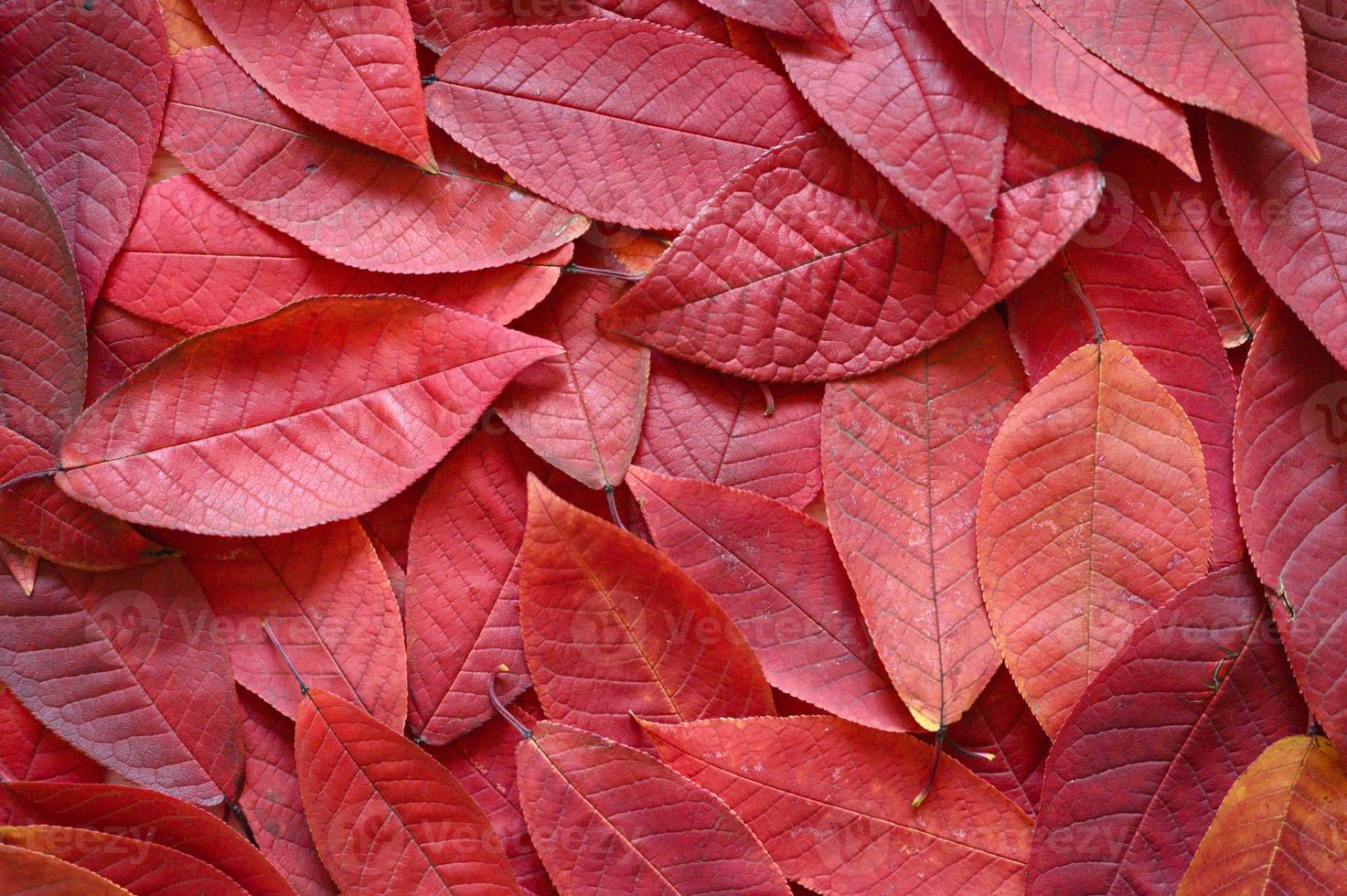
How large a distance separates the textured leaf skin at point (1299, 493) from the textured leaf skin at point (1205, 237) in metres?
0.02

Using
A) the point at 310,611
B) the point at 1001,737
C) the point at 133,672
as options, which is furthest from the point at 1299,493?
the point at 133,672

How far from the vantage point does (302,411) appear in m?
0.59

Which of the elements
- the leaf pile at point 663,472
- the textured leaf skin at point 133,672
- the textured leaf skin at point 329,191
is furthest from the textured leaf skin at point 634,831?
the textured leaf skin at point 329,191

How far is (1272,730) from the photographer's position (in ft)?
1.95

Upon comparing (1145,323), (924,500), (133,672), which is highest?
(1145,323)

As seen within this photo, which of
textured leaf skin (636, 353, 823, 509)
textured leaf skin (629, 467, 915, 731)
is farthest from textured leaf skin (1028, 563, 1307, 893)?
textured leaf skin (636, 353, 823, 509)

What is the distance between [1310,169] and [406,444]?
600 mm

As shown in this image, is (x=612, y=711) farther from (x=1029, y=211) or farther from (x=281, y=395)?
(x=1029, y=211)

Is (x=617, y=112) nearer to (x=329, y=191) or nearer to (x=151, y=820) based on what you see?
(x=329, y=191)

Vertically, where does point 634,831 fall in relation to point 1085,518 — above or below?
below

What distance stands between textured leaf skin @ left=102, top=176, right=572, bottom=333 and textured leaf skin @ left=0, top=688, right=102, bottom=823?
28 cm

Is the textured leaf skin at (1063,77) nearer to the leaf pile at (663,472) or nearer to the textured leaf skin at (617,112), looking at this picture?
the leaf pile at (663,472)

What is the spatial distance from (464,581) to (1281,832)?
0.55 meters

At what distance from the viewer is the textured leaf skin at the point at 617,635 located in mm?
588
